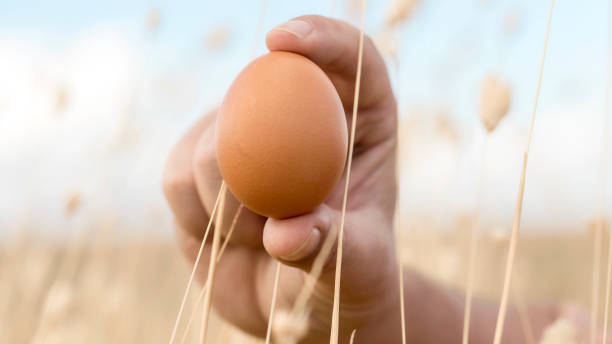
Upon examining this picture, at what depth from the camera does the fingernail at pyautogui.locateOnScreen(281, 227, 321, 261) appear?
16.3 inches


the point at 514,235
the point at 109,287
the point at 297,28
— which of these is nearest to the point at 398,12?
the point at 297,28

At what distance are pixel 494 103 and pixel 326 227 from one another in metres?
0.16

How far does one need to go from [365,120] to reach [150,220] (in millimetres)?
896

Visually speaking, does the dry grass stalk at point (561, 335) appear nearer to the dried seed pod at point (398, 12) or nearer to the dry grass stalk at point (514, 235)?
the dry grass stalk at point (514, 235)

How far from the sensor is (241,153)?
407mm

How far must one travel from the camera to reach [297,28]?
455 mm

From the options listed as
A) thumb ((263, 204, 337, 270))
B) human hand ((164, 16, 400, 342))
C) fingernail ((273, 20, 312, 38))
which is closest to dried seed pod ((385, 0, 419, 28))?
human hand ((164, 16, 400, 342))

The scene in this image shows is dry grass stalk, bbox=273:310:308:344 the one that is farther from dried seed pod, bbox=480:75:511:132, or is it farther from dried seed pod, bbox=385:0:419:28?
dried seed pod, bbox=385:0:419:28

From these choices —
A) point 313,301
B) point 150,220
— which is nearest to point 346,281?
point 313,301

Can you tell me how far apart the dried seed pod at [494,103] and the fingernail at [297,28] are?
15 centimetres

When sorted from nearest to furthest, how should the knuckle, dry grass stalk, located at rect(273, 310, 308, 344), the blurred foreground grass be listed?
dry grass stalk, located at rect(273, 310, 308, 344)
the knuckle
the blurred foreground grass

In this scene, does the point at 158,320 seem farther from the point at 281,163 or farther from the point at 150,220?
the point at 281,163

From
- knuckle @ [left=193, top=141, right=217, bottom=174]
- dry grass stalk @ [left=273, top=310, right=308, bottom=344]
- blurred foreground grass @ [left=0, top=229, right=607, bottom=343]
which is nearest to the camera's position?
dry grass stalk @ [left=273, top=310, right=308, bottom=344]

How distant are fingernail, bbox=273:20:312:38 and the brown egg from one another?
0.04m
